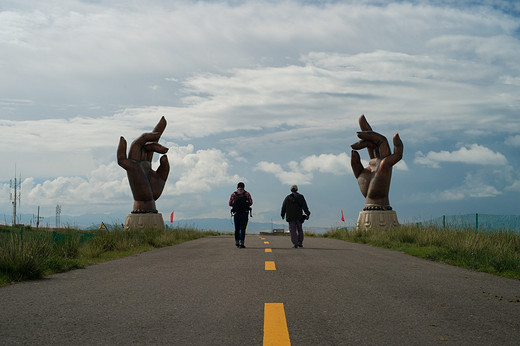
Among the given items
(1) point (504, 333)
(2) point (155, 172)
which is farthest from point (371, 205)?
(1) point (504, 333)

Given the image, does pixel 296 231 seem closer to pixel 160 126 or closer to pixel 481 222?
pixel 481 222

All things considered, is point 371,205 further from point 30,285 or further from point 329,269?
point 30,285

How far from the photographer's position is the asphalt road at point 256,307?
16.5 feet

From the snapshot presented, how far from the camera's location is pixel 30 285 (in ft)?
28.3

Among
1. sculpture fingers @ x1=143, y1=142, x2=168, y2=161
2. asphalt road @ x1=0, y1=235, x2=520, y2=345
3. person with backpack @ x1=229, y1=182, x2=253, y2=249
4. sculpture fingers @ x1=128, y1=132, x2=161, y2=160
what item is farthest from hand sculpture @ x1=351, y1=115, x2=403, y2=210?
asphalt road @ x1=0, y1=235, x2=520, y2=345

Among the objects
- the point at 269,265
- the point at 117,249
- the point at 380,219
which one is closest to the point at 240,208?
the point at 117,249

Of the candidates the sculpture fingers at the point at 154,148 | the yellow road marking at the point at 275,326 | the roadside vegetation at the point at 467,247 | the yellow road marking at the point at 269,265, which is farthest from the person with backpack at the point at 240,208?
the sculpture fingers at the point at 154,148

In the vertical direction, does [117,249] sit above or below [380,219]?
below

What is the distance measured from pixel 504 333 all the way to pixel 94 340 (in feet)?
12.9

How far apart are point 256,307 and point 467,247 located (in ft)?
31.6

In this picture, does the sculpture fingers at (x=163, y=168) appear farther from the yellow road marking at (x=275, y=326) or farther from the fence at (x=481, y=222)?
the yellow road marking at (x=275, y=326)

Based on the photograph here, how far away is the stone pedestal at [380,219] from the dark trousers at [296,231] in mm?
12212

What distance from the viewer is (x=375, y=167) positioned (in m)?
30.8

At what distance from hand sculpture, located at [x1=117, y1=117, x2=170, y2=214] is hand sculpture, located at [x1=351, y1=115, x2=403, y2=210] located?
1171 centimetres
